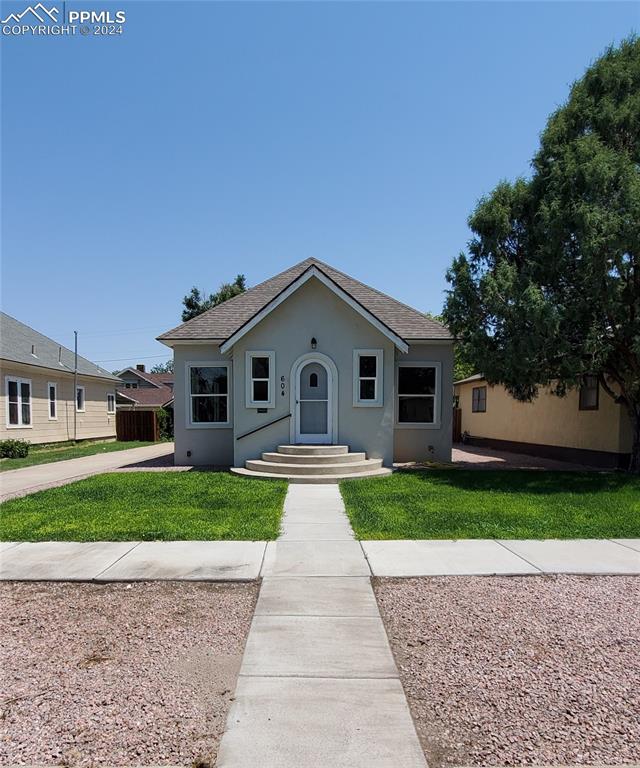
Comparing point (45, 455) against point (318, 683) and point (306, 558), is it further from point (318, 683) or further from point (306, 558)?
point (318, 683)

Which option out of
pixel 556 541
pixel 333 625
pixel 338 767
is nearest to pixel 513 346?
pixel 556 541

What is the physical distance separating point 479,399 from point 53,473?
17756mm

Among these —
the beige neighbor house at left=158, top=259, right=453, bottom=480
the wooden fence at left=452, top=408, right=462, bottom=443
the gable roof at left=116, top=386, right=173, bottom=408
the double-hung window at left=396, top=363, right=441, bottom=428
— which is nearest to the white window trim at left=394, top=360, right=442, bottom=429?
the double-hung window at left=396, top=363, right=441, bottom=428

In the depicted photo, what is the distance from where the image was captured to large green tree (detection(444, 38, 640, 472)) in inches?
401

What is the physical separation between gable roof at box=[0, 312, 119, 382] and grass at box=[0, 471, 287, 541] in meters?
11.6

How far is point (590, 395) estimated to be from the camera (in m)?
14.8

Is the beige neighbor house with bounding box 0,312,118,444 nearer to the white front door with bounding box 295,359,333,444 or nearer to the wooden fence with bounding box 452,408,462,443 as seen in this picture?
the white front door with bounding box 295,359,333,444

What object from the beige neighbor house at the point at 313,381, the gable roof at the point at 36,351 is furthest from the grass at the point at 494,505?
the gable roof at the point at 36,351

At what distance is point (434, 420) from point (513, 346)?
389 centimetres

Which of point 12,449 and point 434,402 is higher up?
point 434,402

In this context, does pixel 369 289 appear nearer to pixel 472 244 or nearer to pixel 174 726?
pixel 472 244

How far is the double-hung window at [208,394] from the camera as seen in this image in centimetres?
1397

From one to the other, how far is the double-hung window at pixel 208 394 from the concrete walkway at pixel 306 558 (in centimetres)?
770

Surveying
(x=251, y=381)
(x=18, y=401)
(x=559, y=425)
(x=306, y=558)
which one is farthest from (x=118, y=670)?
(x=18, y=401)
